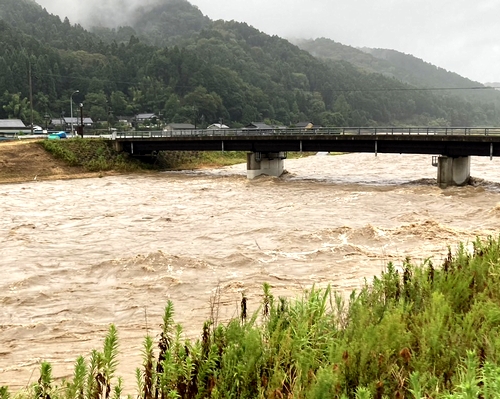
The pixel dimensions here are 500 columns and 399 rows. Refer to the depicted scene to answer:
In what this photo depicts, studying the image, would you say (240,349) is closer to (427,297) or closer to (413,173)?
(427,297)

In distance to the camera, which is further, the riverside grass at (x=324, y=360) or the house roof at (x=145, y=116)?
the house roof at (x=145, y=116)

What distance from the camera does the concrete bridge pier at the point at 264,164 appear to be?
5262 cm

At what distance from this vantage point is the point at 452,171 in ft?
140

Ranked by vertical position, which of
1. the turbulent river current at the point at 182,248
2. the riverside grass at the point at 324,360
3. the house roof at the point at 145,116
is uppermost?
the house roof at the point at 145,116

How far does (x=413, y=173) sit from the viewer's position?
178ft

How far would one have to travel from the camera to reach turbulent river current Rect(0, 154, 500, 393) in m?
12.9

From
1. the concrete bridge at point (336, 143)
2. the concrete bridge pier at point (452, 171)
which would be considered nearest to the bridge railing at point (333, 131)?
the concrete bridge at point (336, 143)

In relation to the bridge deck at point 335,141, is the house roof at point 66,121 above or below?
above

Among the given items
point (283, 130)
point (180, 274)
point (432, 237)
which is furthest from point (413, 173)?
point (180, 274)

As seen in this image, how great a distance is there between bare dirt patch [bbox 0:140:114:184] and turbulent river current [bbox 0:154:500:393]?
957cm

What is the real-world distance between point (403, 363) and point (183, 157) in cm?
6463

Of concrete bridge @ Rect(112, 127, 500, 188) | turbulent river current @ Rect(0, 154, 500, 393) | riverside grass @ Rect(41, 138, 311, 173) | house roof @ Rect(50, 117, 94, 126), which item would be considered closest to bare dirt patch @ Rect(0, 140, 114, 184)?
riverside grass @ Rect(41, 138, 311, 173)

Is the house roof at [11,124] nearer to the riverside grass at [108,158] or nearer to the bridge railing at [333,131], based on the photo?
the bridge railing at [333,131]

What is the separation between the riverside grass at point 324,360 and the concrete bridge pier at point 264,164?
4433 centimetres
